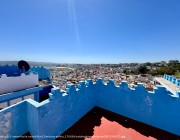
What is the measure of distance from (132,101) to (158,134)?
148cm

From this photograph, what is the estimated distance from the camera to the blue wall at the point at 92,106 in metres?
3.36

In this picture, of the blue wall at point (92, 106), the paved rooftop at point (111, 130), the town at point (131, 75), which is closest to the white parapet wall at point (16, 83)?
the town at point (131, 75)

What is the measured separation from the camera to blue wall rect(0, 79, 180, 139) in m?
3.36

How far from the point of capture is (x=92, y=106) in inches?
244

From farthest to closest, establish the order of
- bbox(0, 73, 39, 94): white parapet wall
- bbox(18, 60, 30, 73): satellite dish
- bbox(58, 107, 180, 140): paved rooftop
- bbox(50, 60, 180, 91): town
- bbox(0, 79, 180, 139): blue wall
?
bbox(50, 60, 180, 91): town → bbox(18, 60, 30, 73): satellite dish → bbox(0, 73, 39, 94): white parapet wall → bbox(58, 107, 180, 140): paved rooftop → bbox(0, 79, 180, 139): blue wall

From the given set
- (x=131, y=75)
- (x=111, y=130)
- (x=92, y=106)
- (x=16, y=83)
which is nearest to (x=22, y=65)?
(x=16, y=83)

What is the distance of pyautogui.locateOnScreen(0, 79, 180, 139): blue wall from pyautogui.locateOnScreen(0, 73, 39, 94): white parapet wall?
3.89 m

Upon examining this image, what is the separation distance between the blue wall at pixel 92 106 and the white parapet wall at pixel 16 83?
3.89 meters

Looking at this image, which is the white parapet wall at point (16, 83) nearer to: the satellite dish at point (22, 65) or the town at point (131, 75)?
the satellite dish at point (22, 65)

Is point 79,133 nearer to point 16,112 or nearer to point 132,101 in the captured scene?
point 16,112

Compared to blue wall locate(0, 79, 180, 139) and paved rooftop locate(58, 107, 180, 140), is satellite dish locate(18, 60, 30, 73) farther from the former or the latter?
paved rooftop locate(58, 107, 180, 140)

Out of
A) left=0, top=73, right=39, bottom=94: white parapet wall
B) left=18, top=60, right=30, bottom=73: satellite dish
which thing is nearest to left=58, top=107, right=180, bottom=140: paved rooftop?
left=0, top=73, right=39, bottom=94: white parapet wall

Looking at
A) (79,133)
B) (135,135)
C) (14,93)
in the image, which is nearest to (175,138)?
(135,135)

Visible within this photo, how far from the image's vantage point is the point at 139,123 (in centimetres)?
491
